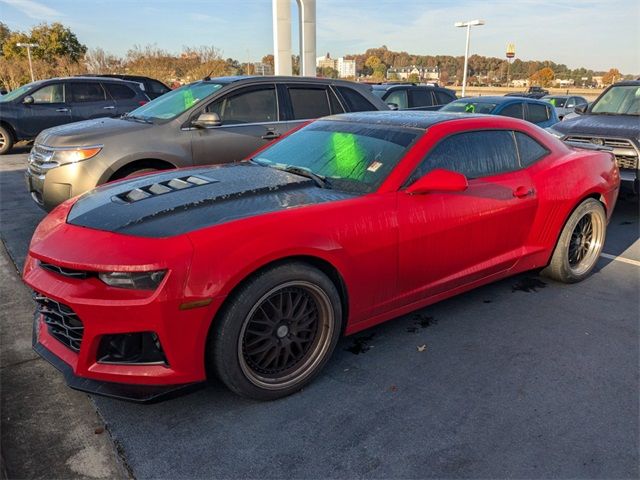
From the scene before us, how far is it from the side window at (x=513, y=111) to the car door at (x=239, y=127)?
5654 mm

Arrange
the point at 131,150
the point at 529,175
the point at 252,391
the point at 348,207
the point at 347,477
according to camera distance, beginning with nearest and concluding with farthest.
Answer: the point at 347,477 < the point at 252,391 < the point at 348,207 < the point at 529,175 < the point at 131,150

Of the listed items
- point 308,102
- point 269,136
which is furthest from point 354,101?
point 269,136

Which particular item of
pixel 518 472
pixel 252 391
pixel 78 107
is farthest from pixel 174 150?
pixel 78 107

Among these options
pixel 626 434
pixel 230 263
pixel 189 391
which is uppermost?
pixel 230 263

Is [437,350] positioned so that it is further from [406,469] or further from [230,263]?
[230,263]

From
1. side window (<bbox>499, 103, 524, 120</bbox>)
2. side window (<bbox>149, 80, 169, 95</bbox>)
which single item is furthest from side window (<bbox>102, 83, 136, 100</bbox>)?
side window (<bbox>499, 103, 524, 120</bbox>)

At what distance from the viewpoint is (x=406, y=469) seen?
2.26m

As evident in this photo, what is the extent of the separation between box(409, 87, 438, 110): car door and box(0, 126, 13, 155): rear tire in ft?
31.9

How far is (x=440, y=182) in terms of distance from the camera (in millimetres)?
3078

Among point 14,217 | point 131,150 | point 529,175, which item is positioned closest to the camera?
point 529,175

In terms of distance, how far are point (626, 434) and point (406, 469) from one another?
119 centimetres

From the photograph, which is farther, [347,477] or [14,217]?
[14,217]

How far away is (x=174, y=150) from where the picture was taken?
5496mm

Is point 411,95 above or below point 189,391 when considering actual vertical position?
above
